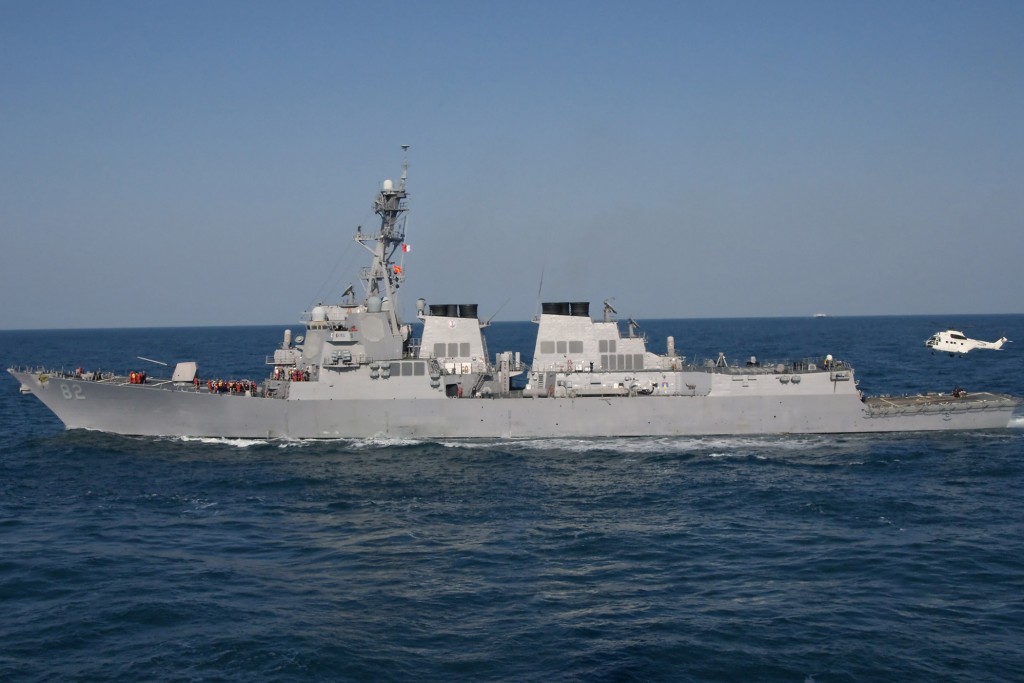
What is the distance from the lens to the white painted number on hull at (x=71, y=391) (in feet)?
114

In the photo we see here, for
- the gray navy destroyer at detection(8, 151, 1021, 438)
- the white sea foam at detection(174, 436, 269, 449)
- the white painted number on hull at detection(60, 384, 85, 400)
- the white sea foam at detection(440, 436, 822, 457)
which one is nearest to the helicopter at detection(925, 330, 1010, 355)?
the gray navy destroyer at detection(8, 151, 1021, 438)

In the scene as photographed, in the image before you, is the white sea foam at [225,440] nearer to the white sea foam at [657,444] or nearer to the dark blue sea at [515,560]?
the dark blue sea at [515,560]

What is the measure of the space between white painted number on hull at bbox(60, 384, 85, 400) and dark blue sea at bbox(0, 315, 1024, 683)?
8.62 ft

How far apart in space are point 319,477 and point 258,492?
7.73ft

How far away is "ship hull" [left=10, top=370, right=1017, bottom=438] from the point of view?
33.4 meters

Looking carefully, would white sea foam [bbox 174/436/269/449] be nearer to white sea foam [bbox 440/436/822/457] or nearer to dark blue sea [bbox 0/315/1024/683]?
dark blue sea [bbox 0/315/1024/683]

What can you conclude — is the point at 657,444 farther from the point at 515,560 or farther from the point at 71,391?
the point at 71,391

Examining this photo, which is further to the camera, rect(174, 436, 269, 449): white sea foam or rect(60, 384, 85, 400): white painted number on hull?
rect(60, 384, 85, 400): white painted number on hull

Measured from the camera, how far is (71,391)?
114ft

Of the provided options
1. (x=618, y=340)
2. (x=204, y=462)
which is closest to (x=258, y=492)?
(x=204, y=462)

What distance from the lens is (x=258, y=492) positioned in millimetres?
26328

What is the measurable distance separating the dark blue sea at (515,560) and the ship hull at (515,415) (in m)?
0.90

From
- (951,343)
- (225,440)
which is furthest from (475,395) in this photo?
(951,343)

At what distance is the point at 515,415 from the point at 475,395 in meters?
2.21
